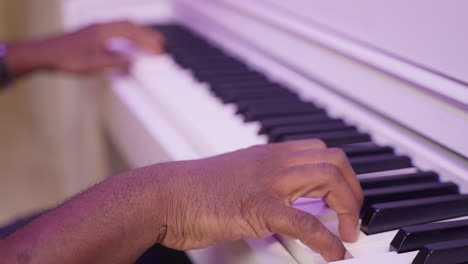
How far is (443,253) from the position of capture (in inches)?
19.7

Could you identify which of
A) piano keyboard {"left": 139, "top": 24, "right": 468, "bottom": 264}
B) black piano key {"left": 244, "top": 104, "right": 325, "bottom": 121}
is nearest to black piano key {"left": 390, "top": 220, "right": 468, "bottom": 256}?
piano keyboard {"left": 139, "top": 24, "right": 468, "bottom": 264}

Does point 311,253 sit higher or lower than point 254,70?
lower

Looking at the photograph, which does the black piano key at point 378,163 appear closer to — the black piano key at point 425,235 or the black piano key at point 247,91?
the black piano key at point 425,235

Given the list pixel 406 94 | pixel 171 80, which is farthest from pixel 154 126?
pixel 406 94

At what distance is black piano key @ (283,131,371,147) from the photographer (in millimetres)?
759

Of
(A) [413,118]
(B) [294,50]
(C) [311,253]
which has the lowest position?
(C) [311,253]

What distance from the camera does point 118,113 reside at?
46.1 inches

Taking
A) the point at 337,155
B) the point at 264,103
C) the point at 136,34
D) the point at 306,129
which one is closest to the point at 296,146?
the point at 337,155

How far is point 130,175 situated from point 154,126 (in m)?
0.36

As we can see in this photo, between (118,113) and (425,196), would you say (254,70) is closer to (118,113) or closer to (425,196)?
(118,113)

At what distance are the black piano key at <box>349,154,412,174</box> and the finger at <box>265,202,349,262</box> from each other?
18 cm

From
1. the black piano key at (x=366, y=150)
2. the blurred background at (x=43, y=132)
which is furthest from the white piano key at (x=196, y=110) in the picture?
the blurred background at (x=43, y=132)

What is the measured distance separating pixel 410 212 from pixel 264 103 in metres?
0.38

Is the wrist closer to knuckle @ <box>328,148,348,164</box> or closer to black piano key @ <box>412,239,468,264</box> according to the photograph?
knuckle @ <box>328,148,348,164</box>
